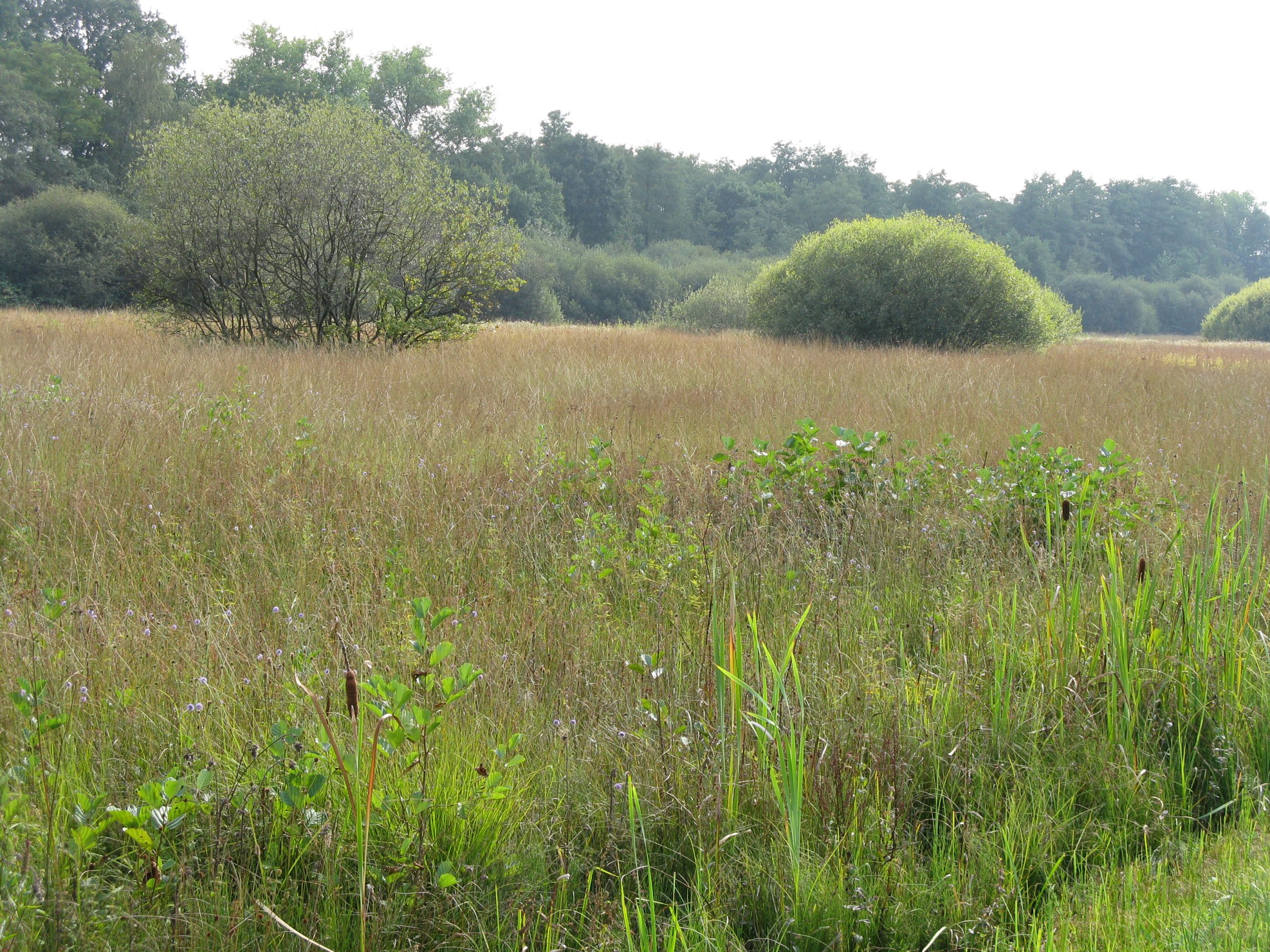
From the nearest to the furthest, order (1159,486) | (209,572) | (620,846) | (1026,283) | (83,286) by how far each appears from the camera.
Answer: (620,846) < (209,572) < (1159,486) < (1026,283) < (83,286)

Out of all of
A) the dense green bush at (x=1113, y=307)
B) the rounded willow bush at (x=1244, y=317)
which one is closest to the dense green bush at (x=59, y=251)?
the rounded willow bush at (x=1244, y=317)

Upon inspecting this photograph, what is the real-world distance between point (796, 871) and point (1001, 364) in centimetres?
1229

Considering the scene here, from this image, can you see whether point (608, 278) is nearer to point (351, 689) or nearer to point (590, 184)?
point (590, 184)

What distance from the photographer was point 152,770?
81.4 inches

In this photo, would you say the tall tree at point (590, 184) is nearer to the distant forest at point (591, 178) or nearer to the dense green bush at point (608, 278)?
the distant forest at point (591, 178)

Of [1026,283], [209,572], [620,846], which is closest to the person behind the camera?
[620,846]

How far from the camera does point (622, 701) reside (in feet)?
8.37

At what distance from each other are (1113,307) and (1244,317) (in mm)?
23864

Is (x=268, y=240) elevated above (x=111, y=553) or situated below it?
above

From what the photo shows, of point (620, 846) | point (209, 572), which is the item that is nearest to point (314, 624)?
point (209, 572)

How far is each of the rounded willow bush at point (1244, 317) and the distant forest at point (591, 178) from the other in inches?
681

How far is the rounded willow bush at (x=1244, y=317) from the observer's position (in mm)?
38281

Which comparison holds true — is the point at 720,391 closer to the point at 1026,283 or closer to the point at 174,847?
the point at 174,847

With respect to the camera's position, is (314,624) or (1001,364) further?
(1001,364)
